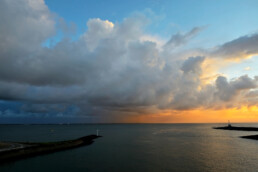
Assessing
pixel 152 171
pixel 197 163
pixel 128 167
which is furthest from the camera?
pixel 197 163

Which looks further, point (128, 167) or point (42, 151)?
point (42, 151)

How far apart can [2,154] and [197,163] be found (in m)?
59.4

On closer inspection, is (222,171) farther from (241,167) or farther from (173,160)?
(173,160)

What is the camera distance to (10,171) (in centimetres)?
4450

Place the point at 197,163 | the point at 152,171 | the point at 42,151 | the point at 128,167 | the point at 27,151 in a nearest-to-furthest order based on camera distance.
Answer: the point at 152,171 → the point at 128,167 → the point at 197,163 → the point at 27,151 → the point at 42,151

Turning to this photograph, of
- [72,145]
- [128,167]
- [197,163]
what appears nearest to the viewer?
[128,167]

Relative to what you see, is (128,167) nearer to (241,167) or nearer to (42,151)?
(241,167)

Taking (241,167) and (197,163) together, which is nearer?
(241,167)

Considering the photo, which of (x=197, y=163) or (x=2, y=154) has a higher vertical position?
(x=2, y=154)

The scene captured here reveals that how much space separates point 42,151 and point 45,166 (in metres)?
21.2

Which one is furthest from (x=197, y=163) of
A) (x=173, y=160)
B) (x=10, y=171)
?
(x=10, y=171)

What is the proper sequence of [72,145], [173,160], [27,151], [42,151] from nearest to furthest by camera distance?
[173,160], [27,151], [42,151], [72,145]

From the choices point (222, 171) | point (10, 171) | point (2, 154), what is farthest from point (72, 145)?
point (222, 171)

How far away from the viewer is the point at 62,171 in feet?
146
